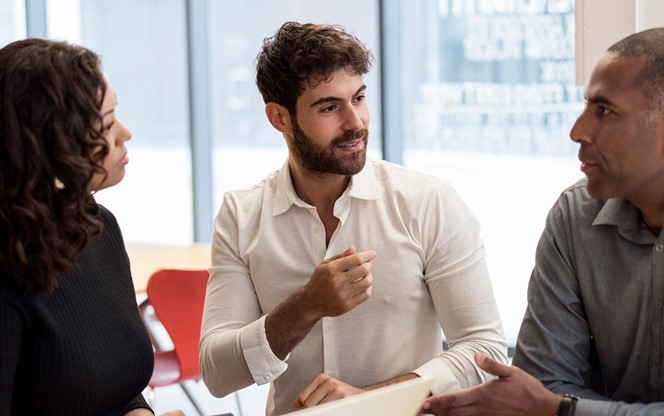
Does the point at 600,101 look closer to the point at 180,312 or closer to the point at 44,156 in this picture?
the point at 44,156

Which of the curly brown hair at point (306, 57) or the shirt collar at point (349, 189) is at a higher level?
the curly brown hair at point (306, 57)

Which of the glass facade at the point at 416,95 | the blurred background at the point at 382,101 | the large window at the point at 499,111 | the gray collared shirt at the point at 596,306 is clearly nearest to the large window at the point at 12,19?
the blurred background at the point at 382,101

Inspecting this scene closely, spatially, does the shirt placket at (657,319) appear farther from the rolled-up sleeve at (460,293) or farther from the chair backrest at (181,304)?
the chair backrest at (181,304)

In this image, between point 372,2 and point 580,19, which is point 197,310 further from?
point 372,2

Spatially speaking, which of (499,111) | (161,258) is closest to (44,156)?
(161,258)

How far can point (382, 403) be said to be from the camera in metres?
1.75

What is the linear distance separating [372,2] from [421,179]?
3.81 m

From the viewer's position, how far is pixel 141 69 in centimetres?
729

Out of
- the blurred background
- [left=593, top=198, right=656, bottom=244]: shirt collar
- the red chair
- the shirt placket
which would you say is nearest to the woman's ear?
[left=593, top=198, right=656, bottom=244]: shirt collar

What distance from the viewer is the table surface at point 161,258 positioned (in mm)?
4717

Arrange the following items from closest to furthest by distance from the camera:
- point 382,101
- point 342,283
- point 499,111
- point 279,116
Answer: point 342,283, point 279,116, point 499,111, point 382,101

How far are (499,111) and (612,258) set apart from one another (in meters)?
3.83

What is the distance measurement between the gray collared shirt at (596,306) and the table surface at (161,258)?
8.23 feet

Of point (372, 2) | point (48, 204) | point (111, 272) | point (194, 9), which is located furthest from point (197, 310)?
point (194, 9)
